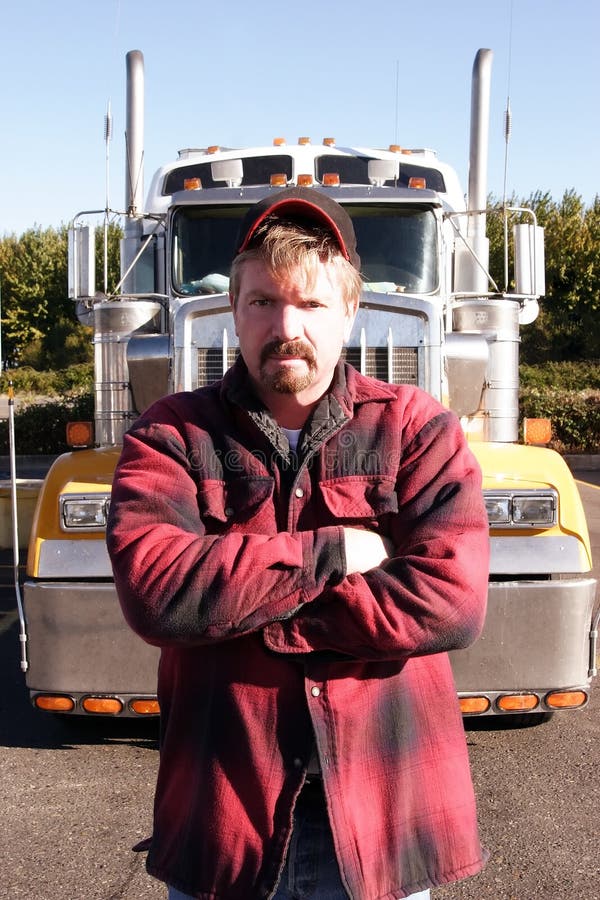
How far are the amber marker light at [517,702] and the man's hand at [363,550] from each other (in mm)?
2624

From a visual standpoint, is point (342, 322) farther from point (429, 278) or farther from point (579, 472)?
point (579, 472)

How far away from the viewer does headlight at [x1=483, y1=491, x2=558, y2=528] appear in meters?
4.35

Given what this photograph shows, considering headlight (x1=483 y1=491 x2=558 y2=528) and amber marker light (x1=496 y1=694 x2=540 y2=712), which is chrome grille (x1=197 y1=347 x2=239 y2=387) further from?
amber marker light (x1=496 y1=694 x2=540 y2=712)

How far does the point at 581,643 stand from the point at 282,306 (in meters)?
2.86

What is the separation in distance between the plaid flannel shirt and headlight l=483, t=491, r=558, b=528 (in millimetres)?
2321

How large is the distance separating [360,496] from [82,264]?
15.0 feet

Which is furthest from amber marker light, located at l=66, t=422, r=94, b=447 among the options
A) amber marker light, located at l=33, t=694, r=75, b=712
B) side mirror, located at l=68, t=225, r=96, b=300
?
amber marker light, located at l=33, t=694, r=75, b=712

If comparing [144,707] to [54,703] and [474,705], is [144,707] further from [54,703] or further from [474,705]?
[474,705]

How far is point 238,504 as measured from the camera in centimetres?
203

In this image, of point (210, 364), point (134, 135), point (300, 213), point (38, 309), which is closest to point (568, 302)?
point (38, 309)

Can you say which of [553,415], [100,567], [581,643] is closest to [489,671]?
[581,643]

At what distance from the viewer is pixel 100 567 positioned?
443 centimetres

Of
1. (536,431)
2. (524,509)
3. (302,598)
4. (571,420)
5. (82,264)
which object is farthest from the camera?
(571,420)

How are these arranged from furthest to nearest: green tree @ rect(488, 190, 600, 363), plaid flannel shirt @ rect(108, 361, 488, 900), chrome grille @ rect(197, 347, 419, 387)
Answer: green tree @ rect(488, 190, 600, 363)
chrome grille @ rect(197, 347, 419, 387)
plaid flannel shirt @ rect(108, 361, 488, 900)
